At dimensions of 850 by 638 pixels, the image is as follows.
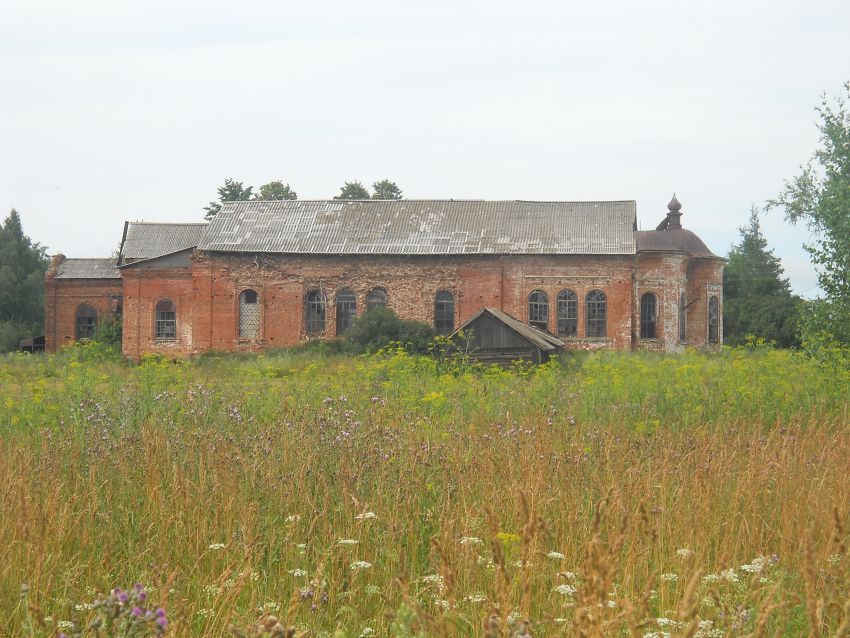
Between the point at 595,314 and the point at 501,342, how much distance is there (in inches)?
360

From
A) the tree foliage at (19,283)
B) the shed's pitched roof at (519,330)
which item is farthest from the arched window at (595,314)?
the tree foliage at (19,283)

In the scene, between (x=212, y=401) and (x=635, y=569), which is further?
(x=212, y=401)

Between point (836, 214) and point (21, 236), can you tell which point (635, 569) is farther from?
point (21, 236)

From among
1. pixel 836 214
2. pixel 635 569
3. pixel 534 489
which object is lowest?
pixel 635 569

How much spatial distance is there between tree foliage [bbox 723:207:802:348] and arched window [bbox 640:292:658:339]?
8.39m

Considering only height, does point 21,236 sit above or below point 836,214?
above

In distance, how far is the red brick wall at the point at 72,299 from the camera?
38.8 metres

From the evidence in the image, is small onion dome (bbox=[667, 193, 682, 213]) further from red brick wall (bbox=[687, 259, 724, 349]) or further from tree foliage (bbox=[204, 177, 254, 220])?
tree foliage (bbox=[204, 177, 254, 220])

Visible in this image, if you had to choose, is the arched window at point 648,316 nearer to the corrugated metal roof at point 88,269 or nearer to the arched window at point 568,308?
the arched window at point 568,308

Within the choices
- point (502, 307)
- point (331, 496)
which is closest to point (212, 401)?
point (331, 496)

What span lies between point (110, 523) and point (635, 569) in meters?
2.76

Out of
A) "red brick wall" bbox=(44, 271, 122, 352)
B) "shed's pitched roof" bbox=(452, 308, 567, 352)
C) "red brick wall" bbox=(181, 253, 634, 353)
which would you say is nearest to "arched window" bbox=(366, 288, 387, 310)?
"red brick wall" bbox=(181, 253, 634, 353)

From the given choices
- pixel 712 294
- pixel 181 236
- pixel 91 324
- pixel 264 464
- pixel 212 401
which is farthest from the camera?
pixel 181 236

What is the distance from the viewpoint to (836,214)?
12.9 meters
